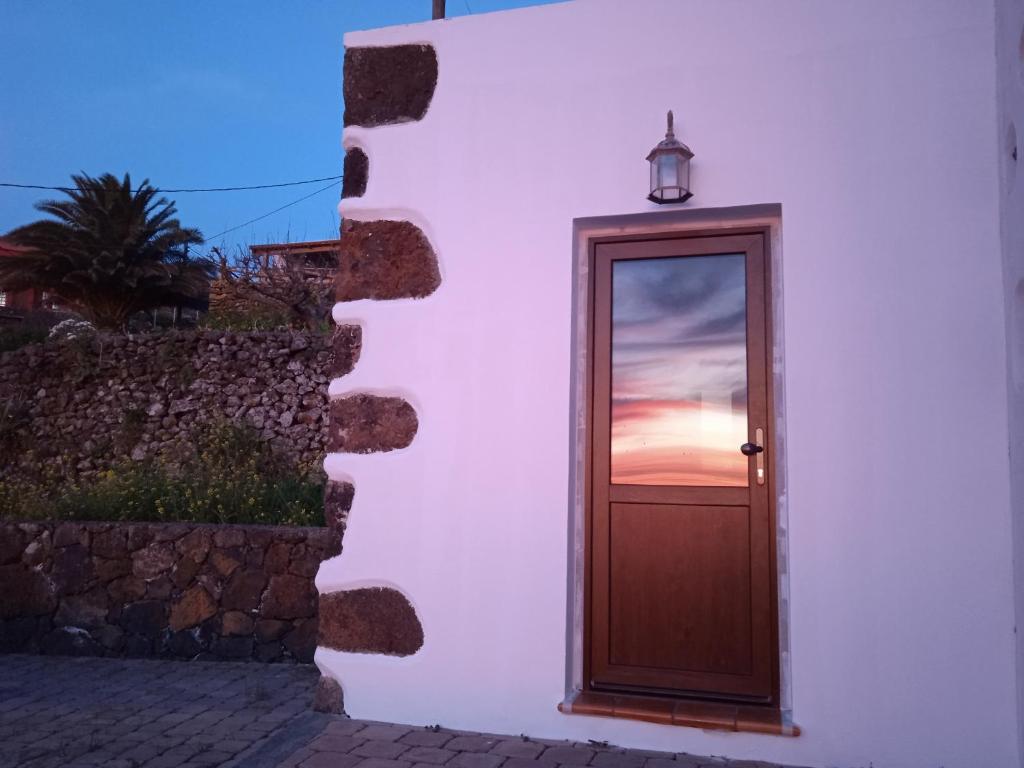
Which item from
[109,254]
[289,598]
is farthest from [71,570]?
[109,254]

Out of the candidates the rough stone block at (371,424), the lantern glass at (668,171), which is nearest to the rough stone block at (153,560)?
the rough stone block at (371,424)

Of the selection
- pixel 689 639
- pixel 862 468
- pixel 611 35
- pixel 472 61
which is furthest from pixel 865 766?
pixel 472 61

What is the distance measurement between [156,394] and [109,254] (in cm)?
633

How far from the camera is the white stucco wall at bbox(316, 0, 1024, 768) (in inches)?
126

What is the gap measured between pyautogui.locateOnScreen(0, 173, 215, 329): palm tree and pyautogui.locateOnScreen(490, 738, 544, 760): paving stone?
40.6ft

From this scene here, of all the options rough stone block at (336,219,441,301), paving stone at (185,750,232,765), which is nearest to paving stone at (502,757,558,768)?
paving stone at (185,750,232,765)

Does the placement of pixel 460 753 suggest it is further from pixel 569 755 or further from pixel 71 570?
pixel 71 570

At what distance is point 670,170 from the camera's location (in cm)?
359

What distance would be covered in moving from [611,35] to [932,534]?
8.28 ft

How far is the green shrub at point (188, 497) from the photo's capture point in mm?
6035

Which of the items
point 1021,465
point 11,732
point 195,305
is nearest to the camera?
point 1021,465

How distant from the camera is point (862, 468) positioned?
10.9ft

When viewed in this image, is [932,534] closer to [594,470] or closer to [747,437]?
[747,437]

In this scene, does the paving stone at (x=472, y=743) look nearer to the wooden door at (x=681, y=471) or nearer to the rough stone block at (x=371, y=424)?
the wooden door at (x=681, y=471)
